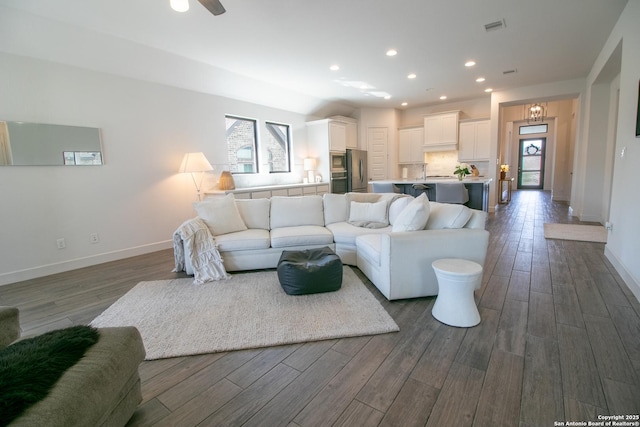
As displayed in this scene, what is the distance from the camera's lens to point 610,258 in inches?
136

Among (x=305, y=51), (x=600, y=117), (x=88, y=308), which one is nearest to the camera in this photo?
(x=88, y=308)

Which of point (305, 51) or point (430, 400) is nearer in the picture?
point (430, 400)

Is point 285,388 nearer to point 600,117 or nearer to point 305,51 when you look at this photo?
point 305,51

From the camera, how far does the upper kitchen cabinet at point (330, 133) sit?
7320mm

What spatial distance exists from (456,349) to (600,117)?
633 cm

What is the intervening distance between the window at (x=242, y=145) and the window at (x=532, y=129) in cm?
1114

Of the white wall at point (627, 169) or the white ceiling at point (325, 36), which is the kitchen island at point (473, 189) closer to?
the white ceiling at point (325, 36)

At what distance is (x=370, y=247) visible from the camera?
2.96 metres

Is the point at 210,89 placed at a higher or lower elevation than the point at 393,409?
higher

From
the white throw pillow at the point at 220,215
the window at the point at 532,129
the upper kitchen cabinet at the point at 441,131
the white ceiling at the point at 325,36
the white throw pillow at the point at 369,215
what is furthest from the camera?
the window at the point at 532,129

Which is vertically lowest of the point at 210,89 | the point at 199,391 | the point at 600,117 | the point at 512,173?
the point at 199,391

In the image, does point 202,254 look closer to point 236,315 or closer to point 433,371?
point 236,315

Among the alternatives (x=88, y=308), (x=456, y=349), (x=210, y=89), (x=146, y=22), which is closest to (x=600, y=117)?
(x=456, y=349)

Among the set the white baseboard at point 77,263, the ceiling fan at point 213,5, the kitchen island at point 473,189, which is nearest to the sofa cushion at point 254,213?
the white baseboard at point 77,263
